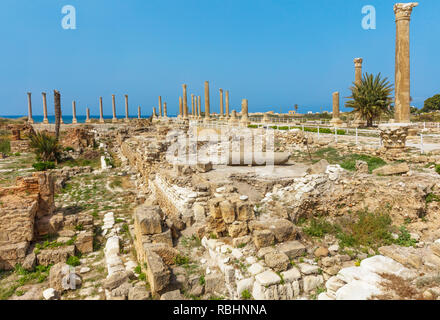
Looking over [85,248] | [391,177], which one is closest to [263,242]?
[391,177]

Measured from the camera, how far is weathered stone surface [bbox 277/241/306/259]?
5578 millimetres

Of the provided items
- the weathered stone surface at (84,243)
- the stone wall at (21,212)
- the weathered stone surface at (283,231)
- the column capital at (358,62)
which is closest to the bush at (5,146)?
the stone wall at (21,212)

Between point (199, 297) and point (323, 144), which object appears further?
point (323, 144)

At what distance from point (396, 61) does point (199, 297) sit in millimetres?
12006

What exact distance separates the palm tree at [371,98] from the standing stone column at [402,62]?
9.25 meters

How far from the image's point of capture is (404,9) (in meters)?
10.9

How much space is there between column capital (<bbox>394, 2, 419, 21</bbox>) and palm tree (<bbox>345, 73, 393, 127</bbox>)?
9.85 m

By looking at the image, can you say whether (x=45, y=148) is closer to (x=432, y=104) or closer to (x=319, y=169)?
(x=319, y=169)
